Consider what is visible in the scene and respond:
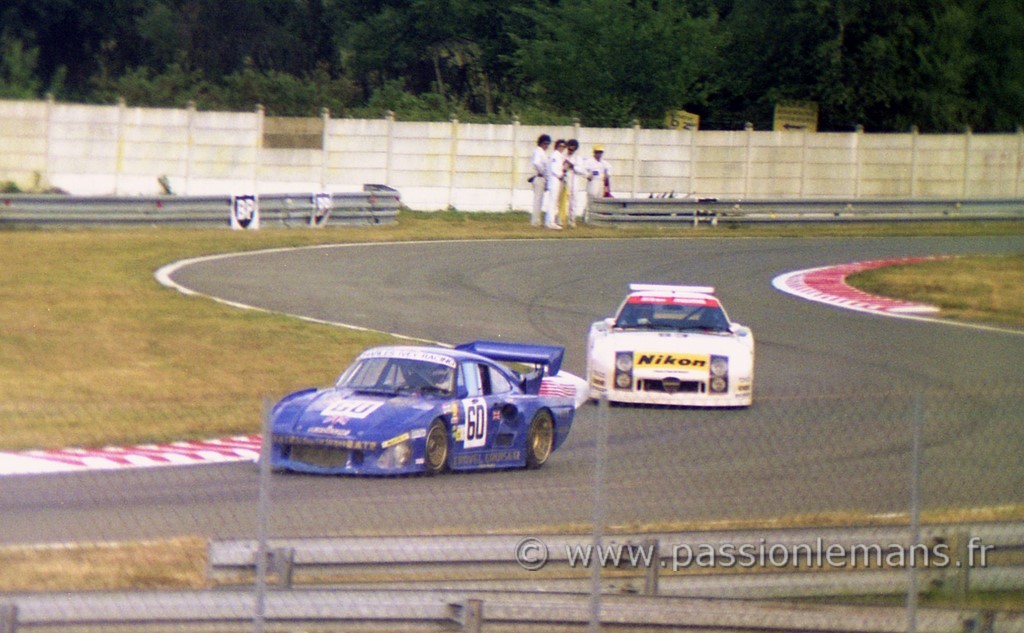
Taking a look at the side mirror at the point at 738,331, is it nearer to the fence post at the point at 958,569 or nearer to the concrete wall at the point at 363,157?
the fence post at the point at 958,569

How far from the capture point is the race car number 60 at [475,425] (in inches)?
413

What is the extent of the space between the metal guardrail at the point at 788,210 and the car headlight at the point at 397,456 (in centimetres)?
2230

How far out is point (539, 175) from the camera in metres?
29.8

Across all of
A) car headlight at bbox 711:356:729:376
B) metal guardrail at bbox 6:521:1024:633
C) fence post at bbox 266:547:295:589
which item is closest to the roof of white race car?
car headlight at bbox 711:356:729:376

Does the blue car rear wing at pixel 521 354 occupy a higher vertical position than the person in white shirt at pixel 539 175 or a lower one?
lower

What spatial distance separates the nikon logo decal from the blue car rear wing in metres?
1.33

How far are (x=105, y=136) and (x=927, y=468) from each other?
30.9 m

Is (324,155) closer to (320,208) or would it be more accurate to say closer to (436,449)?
(320,208)

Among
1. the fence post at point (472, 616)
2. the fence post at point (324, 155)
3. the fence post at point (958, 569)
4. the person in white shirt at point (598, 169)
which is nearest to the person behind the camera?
the fence post at point (472, 616)

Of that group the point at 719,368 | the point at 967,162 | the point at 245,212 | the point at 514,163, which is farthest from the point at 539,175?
the point at 719,368

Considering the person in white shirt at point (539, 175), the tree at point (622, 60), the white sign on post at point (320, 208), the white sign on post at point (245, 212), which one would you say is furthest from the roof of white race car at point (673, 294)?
the tree at point (622, 60)

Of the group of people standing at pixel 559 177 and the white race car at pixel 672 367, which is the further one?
the group of people standing at pixel 559 177

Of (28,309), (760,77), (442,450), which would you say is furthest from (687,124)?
(442,450)

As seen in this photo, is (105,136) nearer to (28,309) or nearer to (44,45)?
(28,309)
